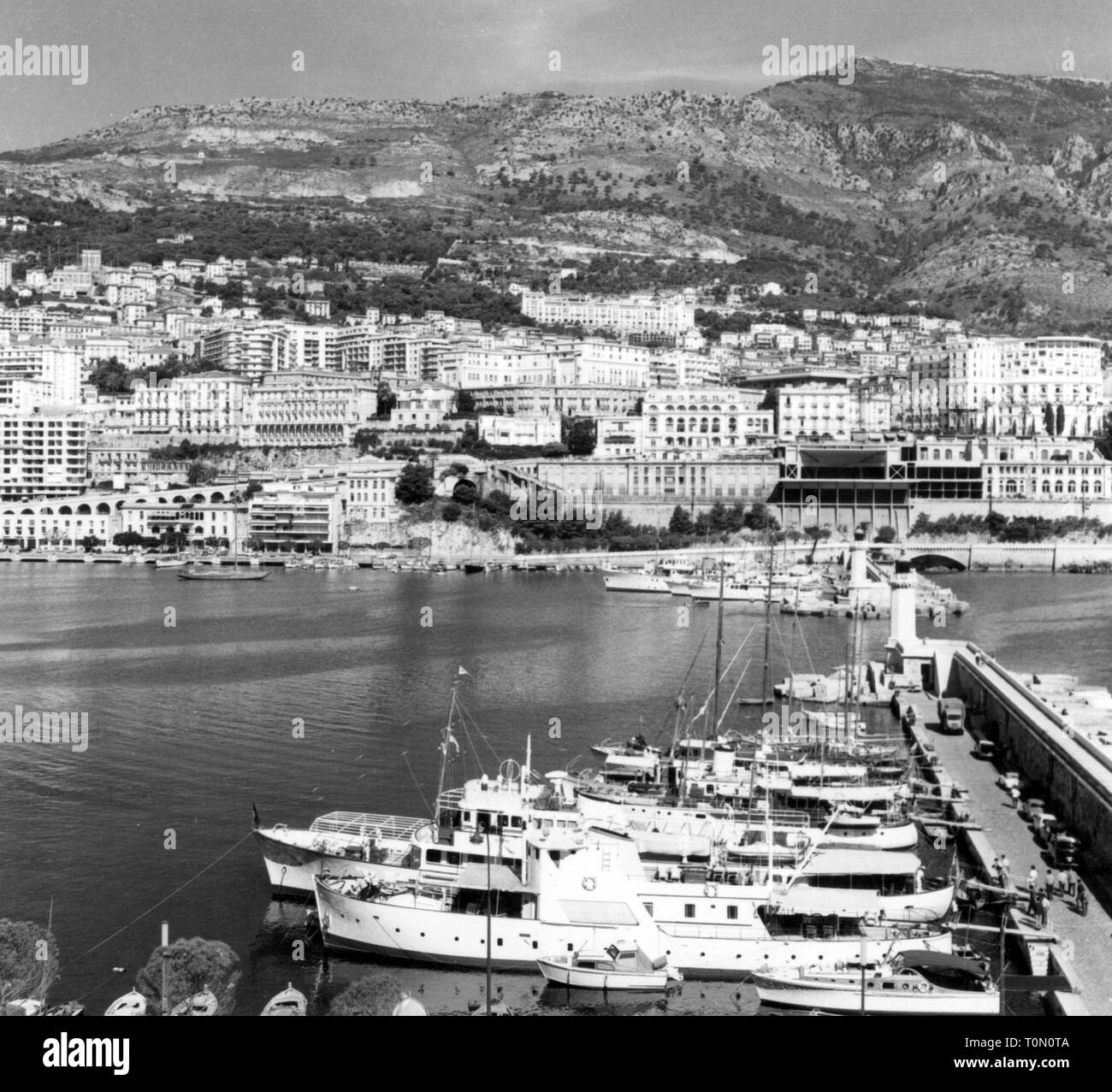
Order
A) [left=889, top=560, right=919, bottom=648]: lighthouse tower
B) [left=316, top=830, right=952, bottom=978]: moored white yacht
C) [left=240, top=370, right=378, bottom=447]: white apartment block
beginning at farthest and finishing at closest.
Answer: [left=240, top=370, right=378, bottom=447]: white apartment block
[left=889, top=560, right=919, bottom=648]: lighthouse tower
[left=316, top=830, right=952, bottom=978]: moored white yacht

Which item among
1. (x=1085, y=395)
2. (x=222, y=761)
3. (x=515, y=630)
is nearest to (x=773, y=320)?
(x=1085, y=395)

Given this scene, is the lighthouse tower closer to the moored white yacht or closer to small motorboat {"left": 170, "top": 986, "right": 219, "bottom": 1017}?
the moored white yacht

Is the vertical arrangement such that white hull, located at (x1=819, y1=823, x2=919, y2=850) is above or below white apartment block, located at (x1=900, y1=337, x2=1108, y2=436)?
below

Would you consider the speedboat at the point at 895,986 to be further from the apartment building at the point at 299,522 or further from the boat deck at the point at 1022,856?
the apartment building at the point at 299,522

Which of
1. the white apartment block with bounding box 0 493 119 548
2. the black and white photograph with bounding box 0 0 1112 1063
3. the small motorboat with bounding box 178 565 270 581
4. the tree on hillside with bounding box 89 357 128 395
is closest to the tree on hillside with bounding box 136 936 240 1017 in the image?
the black and white photograph with bounding box 0 0 1112 1063

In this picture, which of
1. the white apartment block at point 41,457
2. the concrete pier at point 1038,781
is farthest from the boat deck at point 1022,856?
the white apartment block at point 41,457
